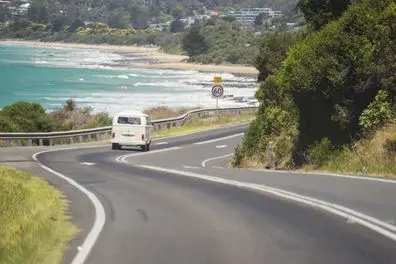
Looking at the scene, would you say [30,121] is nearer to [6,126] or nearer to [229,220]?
[6,126]

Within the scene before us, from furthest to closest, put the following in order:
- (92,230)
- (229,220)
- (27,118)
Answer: (27,118) < (229,220) < (92,230)

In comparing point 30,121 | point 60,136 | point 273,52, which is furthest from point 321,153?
point 30,121

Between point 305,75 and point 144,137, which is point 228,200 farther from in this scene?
point 144,137

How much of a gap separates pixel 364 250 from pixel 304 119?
13.9 m

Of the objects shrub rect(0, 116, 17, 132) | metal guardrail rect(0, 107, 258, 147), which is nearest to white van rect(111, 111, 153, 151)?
metal guardrail rect(0, 107, 258, 147)

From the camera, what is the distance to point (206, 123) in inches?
2169

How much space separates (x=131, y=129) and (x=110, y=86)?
8362cm

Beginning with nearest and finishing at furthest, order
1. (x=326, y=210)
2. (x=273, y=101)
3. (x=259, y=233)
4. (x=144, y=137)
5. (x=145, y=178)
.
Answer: (x=259, y=233) < (x=326, y=210) < (x=145, y=178) < (x=273, y=101) < (x=144, y=137)

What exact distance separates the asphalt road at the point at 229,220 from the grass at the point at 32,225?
263mm

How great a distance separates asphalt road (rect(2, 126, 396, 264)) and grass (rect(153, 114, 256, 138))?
2763 centimetres

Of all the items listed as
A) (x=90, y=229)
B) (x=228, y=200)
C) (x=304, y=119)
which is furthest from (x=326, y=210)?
(x=304, y=119)

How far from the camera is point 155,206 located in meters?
13.1

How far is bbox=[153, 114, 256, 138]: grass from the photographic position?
4759 cm

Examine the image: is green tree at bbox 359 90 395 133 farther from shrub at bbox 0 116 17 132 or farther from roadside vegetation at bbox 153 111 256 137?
roadside vegetation at bbox 153 111 256 137
